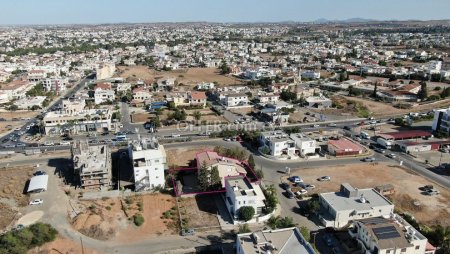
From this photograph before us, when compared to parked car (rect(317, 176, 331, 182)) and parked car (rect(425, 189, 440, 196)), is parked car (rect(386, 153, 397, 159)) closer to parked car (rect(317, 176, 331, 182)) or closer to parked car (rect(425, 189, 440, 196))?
parked car (rect(425, 189, 440, 196))

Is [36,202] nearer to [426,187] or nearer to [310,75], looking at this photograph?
[426,187]

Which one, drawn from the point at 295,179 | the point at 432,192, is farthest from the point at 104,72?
the point at 432,192

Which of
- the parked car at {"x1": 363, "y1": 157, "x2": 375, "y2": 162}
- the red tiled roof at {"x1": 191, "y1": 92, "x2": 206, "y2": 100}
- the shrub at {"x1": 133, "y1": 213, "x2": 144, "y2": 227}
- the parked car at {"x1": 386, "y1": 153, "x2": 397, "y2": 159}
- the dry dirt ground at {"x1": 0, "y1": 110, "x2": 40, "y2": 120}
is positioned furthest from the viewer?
the red tiled roof at {"x1": 191, "y1": 92, "x2": 206, "y2": 100}

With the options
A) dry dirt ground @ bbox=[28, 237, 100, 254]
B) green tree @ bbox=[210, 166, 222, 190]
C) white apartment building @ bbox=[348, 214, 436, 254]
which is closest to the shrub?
dry dirt ground @ bbox=[28, 237, 100, 254]

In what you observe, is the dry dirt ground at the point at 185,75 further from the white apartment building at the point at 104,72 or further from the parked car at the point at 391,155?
the parked car at the point at 391,155

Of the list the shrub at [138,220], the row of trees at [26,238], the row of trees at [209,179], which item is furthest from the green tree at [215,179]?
the row of trees at [26,238]

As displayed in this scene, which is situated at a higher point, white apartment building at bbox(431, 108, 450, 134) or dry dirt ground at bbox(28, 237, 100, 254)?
white apartment building at bbox(431, 108, 450, 134)

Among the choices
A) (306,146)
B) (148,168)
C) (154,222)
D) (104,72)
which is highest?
(104,72)

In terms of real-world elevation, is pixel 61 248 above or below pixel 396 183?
below
